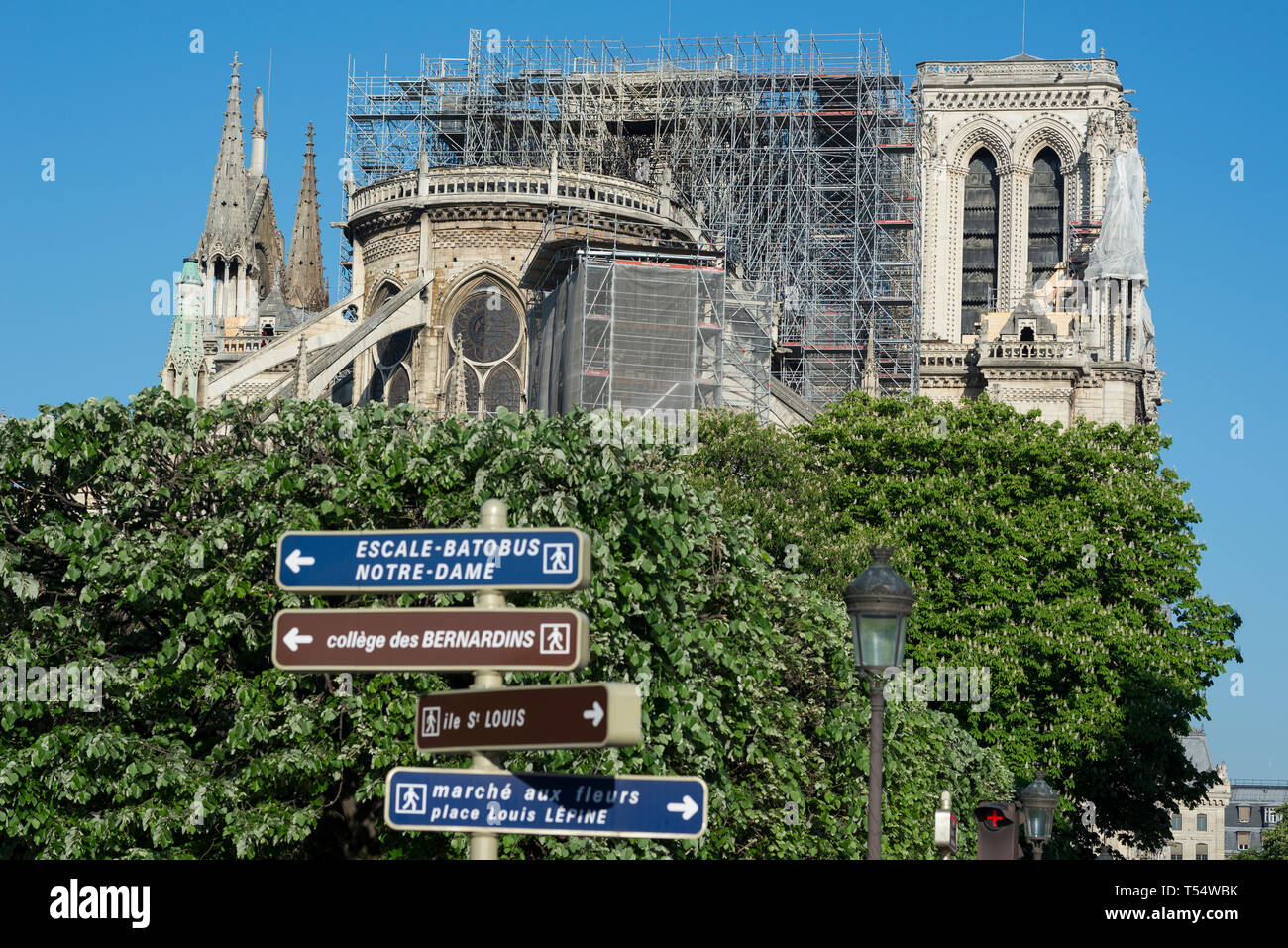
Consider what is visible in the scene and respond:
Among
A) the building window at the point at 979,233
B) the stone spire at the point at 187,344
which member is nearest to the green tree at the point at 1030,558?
the stone spire at the point at 187,344

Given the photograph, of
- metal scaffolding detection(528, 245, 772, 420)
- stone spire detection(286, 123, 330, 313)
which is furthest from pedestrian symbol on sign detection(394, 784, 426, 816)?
stone spire detection(286, 123, 330, 313)

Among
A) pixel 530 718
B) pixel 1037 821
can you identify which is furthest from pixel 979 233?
pixel 530 718

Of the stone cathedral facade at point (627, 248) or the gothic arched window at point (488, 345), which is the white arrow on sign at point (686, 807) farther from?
the gothic arched window at point (488, 345)

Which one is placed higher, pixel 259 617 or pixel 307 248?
pixel 307 248

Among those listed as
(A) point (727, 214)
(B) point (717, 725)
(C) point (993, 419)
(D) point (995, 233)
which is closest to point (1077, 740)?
(C) point (993, 419)

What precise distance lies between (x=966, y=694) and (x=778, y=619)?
588 inches

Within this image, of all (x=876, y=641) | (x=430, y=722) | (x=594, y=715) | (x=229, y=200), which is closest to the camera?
(x=594, y=715)

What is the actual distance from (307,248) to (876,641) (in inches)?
2876

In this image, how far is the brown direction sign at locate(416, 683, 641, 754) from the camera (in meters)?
8.90

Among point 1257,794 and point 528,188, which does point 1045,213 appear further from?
point 1257,794

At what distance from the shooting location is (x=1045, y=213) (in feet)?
289

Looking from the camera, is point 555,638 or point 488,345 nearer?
point 555,638

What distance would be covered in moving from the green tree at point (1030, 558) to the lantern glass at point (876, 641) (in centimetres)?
2618
